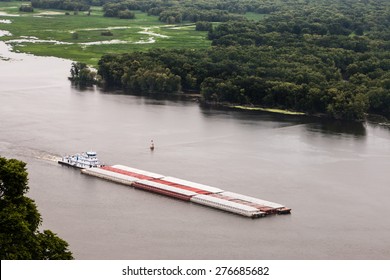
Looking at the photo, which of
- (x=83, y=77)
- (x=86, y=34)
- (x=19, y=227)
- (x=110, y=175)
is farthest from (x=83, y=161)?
(x=86, y=34)

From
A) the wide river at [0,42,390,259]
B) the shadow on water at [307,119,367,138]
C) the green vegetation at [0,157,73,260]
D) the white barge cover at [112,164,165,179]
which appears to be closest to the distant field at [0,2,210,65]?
the wide river at [0,42,390,259]

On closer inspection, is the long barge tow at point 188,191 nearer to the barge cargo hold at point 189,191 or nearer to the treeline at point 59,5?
the barge cargo hold at point 189,191

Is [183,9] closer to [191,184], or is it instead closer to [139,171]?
[139,171]

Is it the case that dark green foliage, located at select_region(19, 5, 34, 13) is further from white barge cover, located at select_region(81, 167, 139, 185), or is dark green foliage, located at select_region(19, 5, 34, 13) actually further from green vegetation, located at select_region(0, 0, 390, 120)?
white barge cover, located at select_region(81, 167, 139, 185)

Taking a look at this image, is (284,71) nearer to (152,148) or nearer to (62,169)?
(152,148)

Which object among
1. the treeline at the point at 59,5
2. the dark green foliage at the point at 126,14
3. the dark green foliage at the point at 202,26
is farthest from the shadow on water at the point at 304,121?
the treeline at the point at 59,5
